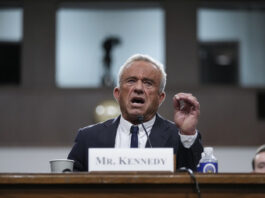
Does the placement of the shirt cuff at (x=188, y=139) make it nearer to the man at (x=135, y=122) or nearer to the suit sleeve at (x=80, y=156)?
the man at (x=135, y=122)

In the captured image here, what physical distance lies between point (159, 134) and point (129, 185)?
828mm

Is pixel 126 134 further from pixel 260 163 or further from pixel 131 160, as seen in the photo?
pixel 260 163

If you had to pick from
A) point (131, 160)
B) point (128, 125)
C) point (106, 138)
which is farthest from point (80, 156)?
point (131, 160)

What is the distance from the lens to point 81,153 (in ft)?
9.08

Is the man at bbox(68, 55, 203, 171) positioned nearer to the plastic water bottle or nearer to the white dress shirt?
the white dress shirt

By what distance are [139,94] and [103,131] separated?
229 mm

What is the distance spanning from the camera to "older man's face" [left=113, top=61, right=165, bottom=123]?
278 cm

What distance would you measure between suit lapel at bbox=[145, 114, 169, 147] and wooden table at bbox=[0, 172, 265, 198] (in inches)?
29.1

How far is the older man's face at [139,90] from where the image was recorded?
2781 mm

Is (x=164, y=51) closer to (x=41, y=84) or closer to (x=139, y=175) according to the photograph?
(x=41, y=84)

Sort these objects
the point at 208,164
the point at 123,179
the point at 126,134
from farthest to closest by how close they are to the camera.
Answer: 1. the point at 126,134
2. the point at 208,164
3. the point at 123,179

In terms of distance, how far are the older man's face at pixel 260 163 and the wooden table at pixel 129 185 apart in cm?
152

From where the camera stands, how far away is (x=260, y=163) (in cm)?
345

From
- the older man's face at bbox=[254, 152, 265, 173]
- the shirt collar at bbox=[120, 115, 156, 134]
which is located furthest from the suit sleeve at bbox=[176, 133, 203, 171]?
the older man's face at bbox=[254, 152, 265, 173]
